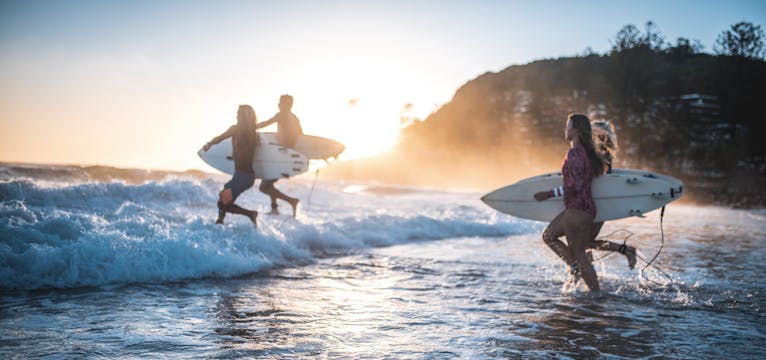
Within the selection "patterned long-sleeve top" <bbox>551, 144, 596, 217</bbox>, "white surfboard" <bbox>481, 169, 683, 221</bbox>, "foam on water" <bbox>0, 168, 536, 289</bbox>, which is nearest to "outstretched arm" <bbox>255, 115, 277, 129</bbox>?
"foam on water" <bbox>0, 168, 536, 289</bbox>

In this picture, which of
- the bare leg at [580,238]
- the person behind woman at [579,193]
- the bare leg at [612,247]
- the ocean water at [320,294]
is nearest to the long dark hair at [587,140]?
the person behind woman at [579,193]

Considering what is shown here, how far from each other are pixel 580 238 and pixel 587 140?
3.53 ft

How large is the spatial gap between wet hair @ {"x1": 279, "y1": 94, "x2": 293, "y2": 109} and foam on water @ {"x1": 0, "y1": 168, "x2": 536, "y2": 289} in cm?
220

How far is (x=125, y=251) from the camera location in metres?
5.91

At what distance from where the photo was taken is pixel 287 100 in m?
9.17

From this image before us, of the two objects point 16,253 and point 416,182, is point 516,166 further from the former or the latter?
point 16,253

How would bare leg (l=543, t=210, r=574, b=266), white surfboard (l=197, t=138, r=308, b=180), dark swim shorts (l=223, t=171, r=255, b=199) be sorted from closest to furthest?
bare leg (l=543, t=210, r=574, b=266), dark swim shorts (l=223, t=171, r=255, b=199), white surfboard (l=197, t=138, r=308, b=180)

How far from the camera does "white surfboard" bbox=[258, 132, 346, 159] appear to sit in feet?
31.8

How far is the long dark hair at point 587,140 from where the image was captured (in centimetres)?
518

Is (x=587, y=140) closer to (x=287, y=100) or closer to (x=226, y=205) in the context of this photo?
(x=226, y=205)

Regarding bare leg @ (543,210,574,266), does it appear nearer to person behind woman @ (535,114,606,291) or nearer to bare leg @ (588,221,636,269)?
person behind woman @ (535,114,606,291)

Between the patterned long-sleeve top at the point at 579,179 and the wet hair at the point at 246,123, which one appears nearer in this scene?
the patterned long-sleeve top at the point at 579,179

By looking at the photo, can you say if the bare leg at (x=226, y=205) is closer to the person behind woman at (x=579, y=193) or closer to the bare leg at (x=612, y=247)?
the person behind woman at (x=579, y=193)

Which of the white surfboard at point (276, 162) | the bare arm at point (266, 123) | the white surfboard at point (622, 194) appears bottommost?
the white surfboard at point (622, 194)
